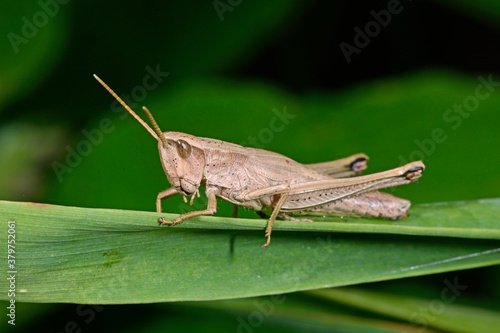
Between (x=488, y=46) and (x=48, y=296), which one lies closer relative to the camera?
(x=48, y=296)

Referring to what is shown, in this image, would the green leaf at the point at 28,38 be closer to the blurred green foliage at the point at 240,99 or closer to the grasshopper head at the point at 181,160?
the blurred green foliage at the point at 240,99

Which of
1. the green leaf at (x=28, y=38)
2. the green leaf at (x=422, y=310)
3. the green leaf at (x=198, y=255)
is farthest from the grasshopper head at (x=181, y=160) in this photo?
the green leaf at (x=28, y=38)

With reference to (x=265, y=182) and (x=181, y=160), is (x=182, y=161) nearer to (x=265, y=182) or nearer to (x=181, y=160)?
(x=181, y=160)

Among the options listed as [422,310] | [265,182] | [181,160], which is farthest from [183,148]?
[422,310]

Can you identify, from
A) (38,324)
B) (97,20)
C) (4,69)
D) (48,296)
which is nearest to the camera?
(48,296)

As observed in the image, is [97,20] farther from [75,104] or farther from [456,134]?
[456,134]

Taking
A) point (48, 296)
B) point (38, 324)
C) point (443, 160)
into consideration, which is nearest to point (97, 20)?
point (38, 324)

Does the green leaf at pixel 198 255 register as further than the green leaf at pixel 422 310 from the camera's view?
No
